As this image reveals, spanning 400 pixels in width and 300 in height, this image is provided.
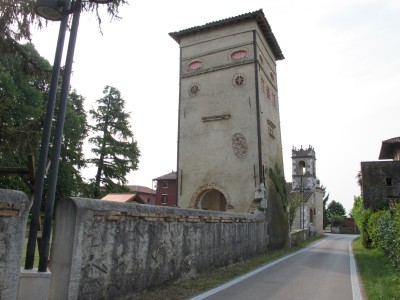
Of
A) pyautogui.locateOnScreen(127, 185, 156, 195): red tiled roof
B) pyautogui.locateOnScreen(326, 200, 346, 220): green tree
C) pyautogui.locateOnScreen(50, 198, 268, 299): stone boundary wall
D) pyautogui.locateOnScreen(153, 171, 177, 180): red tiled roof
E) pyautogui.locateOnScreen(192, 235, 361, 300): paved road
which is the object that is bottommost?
pyautogui.locateOnScreen(192, 235, 361, 300): paved road

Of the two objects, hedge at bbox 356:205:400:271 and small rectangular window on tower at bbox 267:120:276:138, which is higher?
small rectangular window on tower at bbox 267:120:276:138

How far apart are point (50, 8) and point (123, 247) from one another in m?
4.12

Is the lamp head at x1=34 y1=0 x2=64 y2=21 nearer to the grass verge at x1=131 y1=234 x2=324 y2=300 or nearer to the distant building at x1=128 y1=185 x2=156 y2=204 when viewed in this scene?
the grass verge at x1=131 y1=234 x2=324 y2=300

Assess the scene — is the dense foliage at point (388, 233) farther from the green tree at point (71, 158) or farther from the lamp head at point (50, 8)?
the green tree at point (71, 158)

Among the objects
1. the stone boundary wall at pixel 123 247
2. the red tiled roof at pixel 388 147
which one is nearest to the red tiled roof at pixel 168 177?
the red tiled roof at pixel 388 147

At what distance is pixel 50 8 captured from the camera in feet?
16.5

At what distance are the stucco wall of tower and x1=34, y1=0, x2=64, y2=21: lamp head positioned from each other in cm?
1367

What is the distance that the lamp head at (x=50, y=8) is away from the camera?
Result: 16.3 ft

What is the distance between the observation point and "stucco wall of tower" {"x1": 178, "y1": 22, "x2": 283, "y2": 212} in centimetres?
1802

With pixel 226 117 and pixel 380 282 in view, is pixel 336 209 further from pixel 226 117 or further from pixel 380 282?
pixel 380 282

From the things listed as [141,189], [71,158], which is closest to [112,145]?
[71,158]

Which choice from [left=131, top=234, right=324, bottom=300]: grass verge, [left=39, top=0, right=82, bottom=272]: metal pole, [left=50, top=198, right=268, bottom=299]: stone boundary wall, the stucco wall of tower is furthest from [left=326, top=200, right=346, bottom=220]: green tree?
[left=39, top=0, right=82, bottom=272]: metal pole

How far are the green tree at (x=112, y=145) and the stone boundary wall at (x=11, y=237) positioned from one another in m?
26.8

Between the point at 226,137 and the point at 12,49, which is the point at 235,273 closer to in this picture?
the point at 12,49
